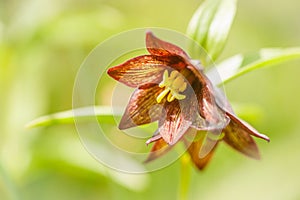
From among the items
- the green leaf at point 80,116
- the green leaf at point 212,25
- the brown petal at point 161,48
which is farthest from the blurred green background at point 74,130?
the brown petal at point 161,48

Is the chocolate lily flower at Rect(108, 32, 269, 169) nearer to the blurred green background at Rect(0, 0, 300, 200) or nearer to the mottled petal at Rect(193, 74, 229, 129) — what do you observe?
the mottled petal at Rect(193, 74, 229, 129)

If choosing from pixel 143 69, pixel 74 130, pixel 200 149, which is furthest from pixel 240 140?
pixel 74 130

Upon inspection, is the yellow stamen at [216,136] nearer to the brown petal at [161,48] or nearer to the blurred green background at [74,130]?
the brown petal at [161,48]

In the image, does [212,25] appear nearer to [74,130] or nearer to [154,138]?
[154,138]

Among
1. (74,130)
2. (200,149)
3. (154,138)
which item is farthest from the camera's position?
(74,130)

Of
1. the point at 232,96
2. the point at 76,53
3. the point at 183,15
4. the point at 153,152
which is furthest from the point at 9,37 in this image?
the point at 183,15

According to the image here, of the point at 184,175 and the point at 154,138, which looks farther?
the point at 184,175

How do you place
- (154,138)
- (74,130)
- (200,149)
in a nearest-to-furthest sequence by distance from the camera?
(154,138)
(200,149)
(74,130)

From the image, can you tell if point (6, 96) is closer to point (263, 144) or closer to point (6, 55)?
point (6, 55)
